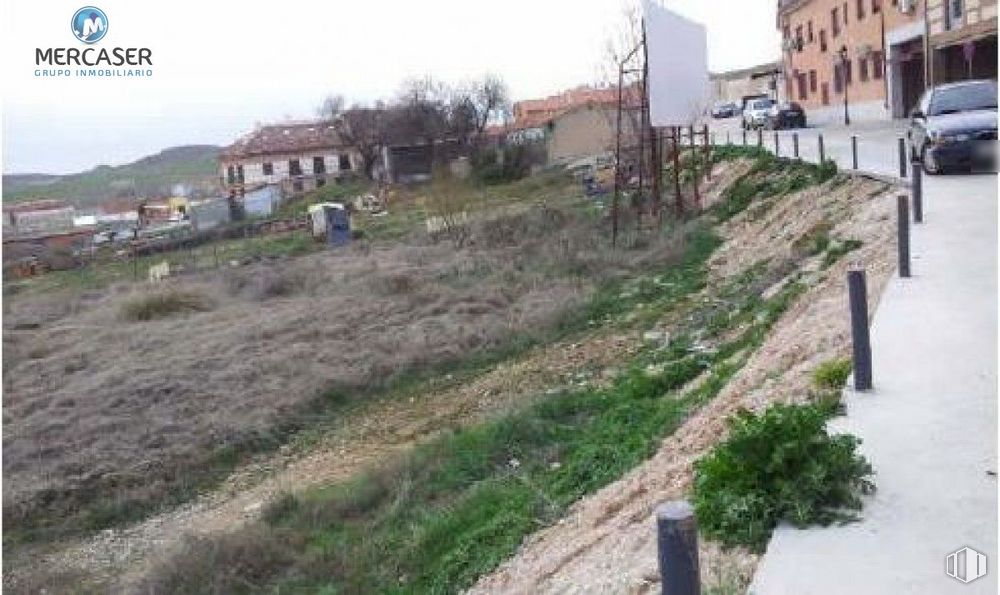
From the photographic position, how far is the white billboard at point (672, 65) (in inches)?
929

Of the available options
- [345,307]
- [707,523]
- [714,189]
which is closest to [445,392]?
[345,307]

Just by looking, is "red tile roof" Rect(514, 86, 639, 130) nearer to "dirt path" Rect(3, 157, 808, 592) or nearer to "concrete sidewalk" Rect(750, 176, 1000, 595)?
"dirt path" Rect(3, 157, 808, 592)

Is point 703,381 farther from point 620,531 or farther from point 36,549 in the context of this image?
point 36,549

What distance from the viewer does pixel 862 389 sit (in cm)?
658

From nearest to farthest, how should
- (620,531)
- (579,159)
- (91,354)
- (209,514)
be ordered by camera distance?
(620,531) → (209,514) → (91,354) → (579,159)

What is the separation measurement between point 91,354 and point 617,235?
1210 centimetres

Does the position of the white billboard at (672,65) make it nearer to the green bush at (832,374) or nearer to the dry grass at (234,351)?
the dry grass at (234,351)

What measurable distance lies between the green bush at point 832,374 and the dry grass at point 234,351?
8.81 m

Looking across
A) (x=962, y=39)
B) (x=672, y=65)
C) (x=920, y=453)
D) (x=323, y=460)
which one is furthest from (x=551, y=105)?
(x=920, y=453)

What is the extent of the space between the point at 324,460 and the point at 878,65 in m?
35.9

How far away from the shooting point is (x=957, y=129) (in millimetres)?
16250

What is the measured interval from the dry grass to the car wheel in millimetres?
5572

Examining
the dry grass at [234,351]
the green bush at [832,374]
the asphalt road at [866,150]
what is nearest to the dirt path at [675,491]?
the green bush at [832,374]

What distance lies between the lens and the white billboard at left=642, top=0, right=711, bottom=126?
23.6 m
